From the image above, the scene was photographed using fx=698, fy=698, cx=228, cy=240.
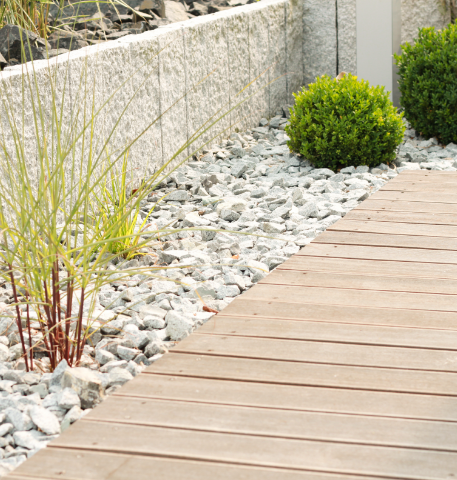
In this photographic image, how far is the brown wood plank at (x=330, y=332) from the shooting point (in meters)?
1.91

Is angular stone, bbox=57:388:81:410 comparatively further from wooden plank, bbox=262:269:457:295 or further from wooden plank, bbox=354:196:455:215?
wooden plank, bbox=354:196:455:215

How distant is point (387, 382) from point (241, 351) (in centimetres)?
40

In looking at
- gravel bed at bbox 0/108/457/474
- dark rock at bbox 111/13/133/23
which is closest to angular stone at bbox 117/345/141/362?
gravel bed at bbox 0/108/457/474

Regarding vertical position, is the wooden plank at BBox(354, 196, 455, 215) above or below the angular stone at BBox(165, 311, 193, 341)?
above

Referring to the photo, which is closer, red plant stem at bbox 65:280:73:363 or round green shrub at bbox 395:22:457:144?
red plant stem at bbox 65:280:73:363

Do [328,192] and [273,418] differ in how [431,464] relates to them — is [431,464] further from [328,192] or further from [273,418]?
[328,192]

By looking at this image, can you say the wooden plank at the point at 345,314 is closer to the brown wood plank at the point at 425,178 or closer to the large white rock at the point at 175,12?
the brown wood plank at the point at 425,178

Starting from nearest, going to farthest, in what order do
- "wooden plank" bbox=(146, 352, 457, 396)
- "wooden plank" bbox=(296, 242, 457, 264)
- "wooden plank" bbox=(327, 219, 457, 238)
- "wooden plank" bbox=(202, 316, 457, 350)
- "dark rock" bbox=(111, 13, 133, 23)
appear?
"wooden plank" bbox=(146, 352, 457, 396), "wooden plank" bbox=(202, 316, 457, 350), "wooden plank" bbox=(296, 242, 457, 264), "wooden plank" bbox=(327, 219, 457, 238), "dark rock" bbox=(111, 13, 133, 23)

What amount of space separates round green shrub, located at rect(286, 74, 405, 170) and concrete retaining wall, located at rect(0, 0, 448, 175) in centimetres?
38

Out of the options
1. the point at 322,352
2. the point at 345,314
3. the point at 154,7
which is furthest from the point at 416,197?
the point at 154,7

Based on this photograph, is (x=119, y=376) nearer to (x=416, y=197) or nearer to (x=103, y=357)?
(x=103, y=357)

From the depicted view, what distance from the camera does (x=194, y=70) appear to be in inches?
169

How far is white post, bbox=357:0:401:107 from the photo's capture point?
554cm

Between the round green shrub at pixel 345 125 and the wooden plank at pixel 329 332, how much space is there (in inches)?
87.9
